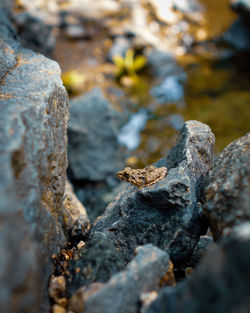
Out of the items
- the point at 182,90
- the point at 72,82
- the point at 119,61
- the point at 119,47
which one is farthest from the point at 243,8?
the point at 72,82

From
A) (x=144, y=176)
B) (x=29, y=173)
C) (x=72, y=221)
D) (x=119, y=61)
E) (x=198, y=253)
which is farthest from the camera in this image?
(x=119, y=61)

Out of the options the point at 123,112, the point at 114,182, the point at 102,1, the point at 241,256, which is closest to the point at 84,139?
the point at 114,182

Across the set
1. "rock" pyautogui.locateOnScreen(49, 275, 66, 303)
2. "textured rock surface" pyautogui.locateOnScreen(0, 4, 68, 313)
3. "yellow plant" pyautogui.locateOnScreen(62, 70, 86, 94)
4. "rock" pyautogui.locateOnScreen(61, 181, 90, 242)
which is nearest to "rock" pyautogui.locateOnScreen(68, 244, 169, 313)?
"rock" pyautogui.locateOnScreen(49, 275, 66, 303)

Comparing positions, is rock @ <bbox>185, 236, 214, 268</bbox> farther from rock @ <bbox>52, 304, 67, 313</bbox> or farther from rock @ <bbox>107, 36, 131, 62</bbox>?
rock @ <bbox>107, 36, 131, 62</bbox>

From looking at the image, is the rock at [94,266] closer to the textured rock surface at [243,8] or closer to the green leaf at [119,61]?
the green leaf at [119,61]

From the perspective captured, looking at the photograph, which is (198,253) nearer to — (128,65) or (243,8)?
(128,65)
